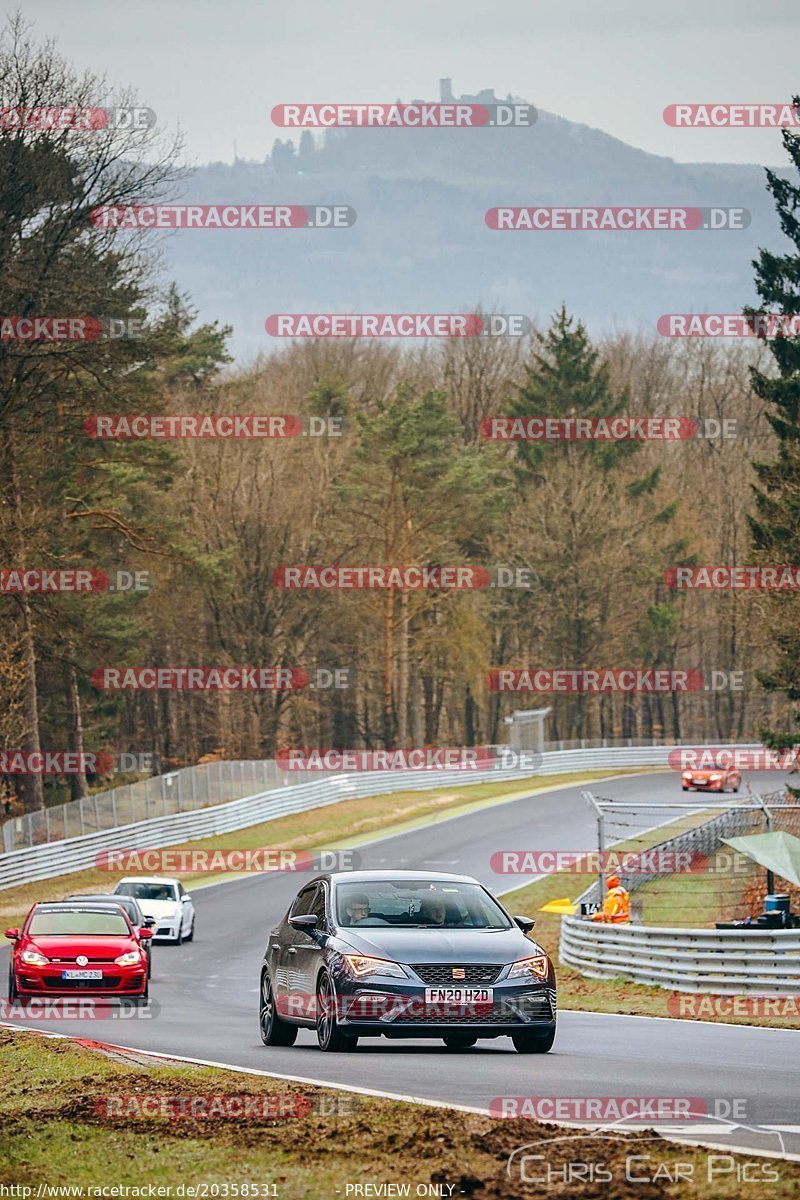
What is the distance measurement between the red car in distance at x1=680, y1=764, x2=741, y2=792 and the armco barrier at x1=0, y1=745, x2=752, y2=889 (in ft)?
22.6

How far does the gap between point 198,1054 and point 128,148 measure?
36.9 meters

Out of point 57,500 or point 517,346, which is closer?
point 57,500

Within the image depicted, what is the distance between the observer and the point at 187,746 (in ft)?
265

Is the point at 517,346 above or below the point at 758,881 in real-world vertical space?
above

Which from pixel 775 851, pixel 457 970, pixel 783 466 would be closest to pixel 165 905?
pixel 775 851

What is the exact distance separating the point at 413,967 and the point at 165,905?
21855 millimetres

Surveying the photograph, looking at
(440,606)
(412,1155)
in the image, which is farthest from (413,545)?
(412,1155)

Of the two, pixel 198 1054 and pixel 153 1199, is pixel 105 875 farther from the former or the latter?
pixel 153 1199

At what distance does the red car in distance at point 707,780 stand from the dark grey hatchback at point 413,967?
46.9m

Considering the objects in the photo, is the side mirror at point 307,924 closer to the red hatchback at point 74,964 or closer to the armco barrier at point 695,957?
the red hatchback at point 74,964

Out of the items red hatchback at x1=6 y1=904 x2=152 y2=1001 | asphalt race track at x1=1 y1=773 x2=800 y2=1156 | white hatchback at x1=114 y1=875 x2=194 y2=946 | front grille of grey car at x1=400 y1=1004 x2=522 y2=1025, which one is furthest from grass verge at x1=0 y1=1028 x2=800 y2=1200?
white hatchback at x1=114 y1=875 x2=194 y2=946

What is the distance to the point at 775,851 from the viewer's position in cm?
2400

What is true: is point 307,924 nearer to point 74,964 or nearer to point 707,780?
point 74,964

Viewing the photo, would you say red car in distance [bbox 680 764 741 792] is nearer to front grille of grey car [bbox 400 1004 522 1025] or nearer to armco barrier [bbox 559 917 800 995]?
armco barrier [bbox 559 917 800 995]
